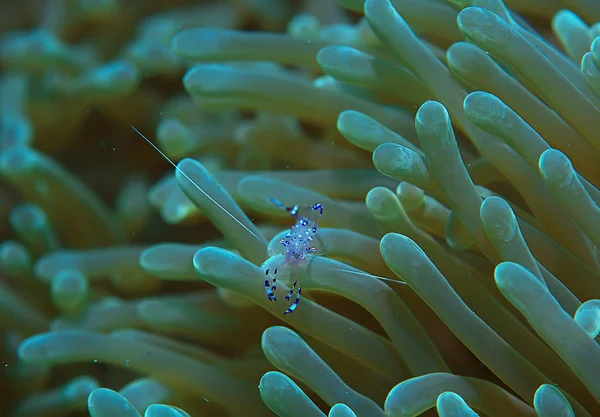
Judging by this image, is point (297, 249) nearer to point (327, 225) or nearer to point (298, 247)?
point (298, 247)

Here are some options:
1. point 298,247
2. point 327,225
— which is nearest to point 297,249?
point 298,247

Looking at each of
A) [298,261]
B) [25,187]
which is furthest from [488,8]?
[25,187]

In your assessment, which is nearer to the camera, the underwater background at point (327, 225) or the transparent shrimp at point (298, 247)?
the underwater background at point (327, 225)

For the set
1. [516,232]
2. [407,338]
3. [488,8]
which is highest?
[488,8]

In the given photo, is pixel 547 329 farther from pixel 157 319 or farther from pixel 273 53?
pixel 273 53

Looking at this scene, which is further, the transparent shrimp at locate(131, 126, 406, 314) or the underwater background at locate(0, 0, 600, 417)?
the transparent shrimp at locate(131, 126, 406, 314)

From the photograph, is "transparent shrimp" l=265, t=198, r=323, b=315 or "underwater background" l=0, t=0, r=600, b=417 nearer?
"underwater background" l=0, t=0, r=600, b=417
